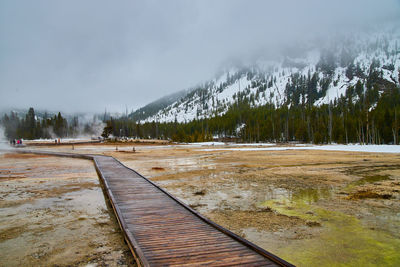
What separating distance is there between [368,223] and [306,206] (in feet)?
8.28

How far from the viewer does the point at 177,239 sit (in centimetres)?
661

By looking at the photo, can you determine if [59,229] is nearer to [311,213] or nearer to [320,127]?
[311,213]

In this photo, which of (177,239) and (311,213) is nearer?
(177,239)

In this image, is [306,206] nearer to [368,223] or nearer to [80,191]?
[368,223]

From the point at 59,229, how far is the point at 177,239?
4.84 meters

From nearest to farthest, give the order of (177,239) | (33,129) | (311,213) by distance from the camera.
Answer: (177,239)
(311,213)
(33,129)

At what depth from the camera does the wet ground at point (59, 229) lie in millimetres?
6477

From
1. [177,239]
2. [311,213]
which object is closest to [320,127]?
[311,213]

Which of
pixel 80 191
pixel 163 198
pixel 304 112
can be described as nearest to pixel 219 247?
pixel 163 198

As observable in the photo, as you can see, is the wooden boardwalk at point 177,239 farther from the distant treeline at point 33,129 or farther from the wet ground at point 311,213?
the distant treeline at point 33,129

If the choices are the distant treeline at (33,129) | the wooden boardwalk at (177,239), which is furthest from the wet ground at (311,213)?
the distant treeline at (33,129)

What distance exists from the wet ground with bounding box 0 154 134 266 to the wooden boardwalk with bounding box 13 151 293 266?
0.55 metres

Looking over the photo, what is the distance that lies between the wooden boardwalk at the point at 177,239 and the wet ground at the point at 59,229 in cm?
55

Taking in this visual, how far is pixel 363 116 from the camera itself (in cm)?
7944
